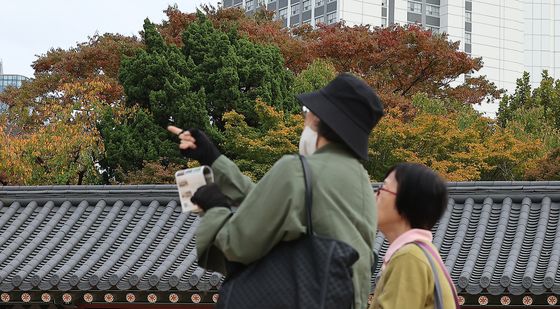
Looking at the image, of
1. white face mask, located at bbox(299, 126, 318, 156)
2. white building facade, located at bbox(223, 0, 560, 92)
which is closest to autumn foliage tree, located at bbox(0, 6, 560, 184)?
white face mask, located at bbox(299, 126, 318, 156)

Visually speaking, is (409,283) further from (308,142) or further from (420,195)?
(308,142)

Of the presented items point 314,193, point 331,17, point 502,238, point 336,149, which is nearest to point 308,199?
point 314,193

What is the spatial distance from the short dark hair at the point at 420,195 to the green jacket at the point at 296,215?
1.51ft

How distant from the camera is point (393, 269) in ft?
11.8

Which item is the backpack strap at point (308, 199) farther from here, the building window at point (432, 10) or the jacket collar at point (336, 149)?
the building window at point (432, 10)

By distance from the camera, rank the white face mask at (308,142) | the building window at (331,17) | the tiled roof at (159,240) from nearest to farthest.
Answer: the white face mask at (308,142) → the tiled roof at (159,240) → the building window at (331,17)

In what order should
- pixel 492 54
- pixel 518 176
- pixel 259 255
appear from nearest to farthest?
pixel 259 255
pixel 518 176
pixel 492 54

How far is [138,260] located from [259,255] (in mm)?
6464

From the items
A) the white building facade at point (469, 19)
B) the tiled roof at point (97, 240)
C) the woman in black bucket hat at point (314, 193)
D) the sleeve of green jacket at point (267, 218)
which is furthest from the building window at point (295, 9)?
the sleeve of green jacket at point (267, 218)

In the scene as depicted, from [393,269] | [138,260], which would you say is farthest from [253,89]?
[393,269]

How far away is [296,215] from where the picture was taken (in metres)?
3.00

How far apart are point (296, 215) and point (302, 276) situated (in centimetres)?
19

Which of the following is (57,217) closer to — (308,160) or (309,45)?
(308,160)

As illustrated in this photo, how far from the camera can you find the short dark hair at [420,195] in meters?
3.66
